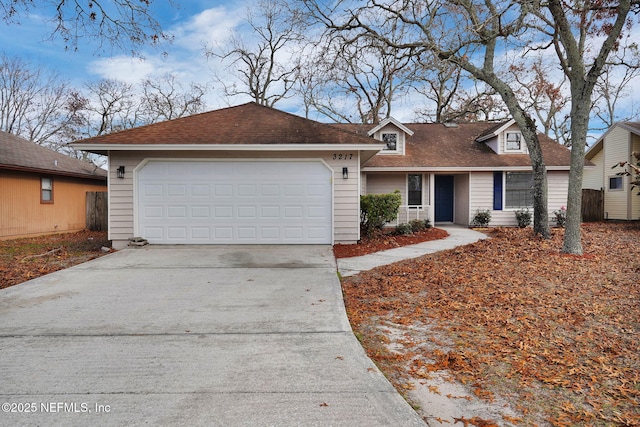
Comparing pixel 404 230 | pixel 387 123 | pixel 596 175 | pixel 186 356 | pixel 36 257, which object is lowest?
pixel 186 356

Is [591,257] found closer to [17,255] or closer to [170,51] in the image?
[170,51]

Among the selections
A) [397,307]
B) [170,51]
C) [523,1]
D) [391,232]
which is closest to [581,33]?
[523,1]

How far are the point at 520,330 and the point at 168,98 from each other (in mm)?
28239

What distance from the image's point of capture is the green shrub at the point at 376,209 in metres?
10.4

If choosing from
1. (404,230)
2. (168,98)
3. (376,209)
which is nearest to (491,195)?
(404,230)

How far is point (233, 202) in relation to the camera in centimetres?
965

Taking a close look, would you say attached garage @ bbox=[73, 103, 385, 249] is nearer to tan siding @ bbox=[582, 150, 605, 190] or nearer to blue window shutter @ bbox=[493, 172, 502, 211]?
blue window shutter @ bbox=[493, 172, 502, 211]

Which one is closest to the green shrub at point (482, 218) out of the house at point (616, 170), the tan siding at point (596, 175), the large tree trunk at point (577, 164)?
the large tree trunk at point (577, 164)

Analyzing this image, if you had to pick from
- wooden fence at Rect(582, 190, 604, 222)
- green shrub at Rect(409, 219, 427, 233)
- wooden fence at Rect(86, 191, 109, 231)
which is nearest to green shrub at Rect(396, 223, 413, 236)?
green shrub at Rect(409, 219, 427, 233)

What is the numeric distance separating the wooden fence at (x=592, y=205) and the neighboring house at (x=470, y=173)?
140 inches

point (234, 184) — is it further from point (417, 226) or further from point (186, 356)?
point (186, 356)

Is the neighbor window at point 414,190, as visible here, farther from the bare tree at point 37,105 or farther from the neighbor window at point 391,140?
the bare tree at point 37,105

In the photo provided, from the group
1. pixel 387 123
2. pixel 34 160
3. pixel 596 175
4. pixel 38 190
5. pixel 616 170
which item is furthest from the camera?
pixel 596 175

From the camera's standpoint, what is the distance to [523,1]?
7.63 metres
